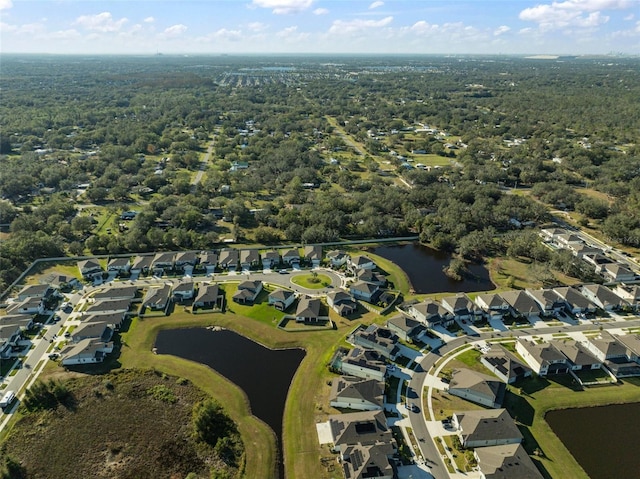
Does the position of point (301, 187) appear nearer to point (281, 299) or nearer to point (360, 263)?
point (360, 263)

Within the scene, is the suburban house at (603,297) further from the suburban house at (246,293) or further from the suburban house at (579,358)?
the suburban house at (246,293)

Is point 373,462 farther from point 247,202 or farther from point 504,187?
point 504,187

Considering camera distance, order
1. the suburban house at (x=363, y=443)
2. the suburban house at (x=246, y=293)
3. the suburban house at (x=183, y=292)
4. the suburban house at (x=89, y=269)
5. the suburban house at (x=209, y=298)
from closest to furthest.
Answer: the suburban house at (x=363, y=443)
the suburban house at (x=209, y=298)
the suburban house at (x=246, y=293)
the suburban house at (x=183, y=292)
the suburban house at (x=89, y=269)

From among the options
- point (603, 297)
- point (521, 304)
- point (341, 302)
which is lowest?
point (341, 302)

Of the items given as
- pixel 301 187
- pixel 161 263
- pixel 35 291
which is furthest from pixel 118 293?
pixel 301 187

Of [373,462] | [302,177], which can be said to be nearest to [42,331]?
[373,462]

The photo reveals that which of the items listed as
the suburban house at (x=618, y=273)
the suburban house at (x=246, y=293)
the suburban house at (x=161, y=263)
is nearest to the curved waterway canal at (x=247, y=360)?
the suburban house at (x=246, y=293)
